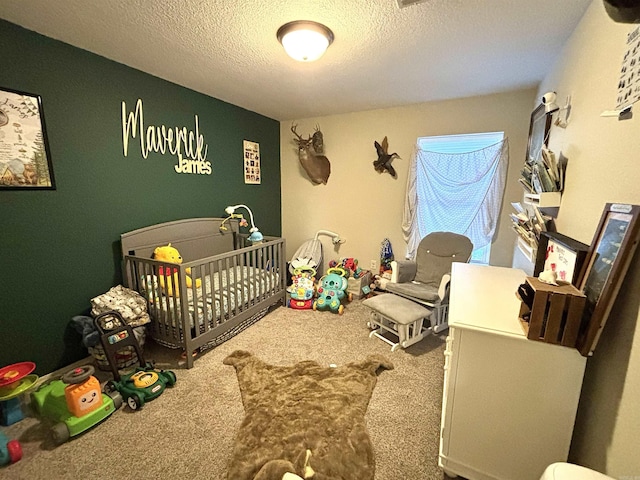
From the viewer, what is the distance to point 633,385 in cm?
89

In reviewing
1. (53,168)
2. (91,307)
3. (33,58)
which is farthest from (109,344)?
(33,58)

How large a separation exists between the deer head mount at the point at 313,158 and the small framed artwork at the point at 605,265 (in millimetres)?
3196

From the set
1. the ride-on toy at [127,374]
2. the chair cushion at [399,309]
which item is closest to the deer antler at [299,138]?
the chair cushion at [399,309]

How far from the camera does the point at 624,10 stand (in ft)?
2.30

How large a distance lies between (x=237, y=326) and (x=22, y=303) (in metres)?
1.49

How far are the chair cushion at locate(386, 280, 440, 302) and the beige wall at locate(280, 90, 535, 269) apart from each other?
88cm

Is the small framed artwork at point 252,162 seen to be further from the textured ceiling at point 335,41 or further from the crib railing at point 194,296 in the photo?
the crib railing at point 194,296

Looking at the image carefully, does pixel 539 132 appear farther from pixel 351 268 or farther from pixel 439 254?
pixel 351 268

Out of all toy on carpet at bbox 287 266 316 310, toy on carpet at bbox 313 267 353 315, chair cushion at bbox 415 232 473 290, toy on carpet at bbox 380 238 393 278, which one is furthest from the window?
toy on carpet at bbox 287 266 316 310

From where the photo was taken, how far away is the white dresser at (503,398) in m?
1.14

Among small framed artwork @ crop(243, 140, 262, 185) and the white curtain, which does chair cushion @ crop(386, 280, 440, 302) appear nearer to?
the white curtain

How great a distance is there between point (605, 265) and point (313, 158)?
3.39 metres

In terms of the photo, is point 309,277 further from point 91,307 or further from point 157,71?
point 157,71

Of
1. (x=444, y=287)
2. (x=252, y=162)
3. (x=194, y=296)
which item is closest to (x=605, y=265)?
(x=444, y=287)
